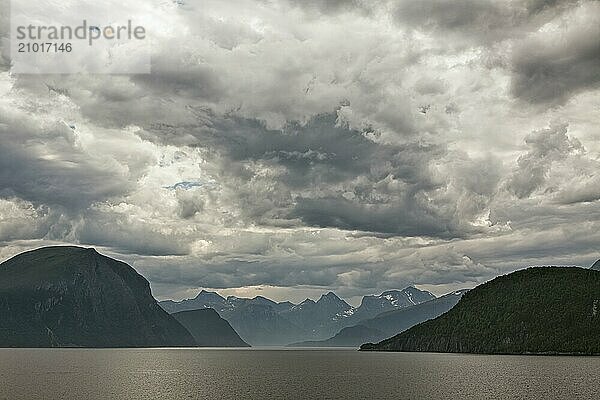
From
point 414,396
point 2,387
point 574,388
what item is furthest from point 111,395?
point 574,388

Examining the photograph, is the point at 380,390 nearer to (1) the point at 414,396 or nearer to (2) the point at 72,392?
(1) the point at 414,396

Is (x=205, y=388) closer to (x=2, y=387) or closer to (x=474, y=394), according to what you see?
(x=2, y=387)

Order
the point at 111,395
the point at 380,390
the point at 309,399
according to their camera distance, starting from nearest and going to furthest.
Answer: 1. the point at 309,399
2. the point at 111,395
3. the point at 380,390

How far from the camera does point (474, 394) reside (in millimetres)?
164375

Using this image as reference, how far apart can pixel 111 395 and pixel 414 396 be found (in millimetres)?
78995

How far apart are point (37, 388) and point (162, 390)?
3697 centimetres

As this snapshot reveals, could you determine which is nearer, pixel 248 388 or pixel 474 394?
pixel 474 394

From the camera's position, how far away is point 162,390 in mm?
180875

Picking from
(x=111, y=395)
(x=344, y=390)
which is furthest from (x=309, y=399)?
(x=111, y=395)

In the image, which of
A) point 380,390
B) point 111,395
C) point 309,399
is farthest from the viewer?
point 380,390

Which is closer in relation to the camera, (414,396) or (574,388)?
(414,396)

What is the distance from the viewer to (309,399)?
15512 centimetres

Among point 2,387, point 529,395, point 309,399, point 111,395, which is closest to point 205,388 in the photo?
point 111,395

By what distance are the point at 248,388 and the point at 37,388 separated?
61.2m
